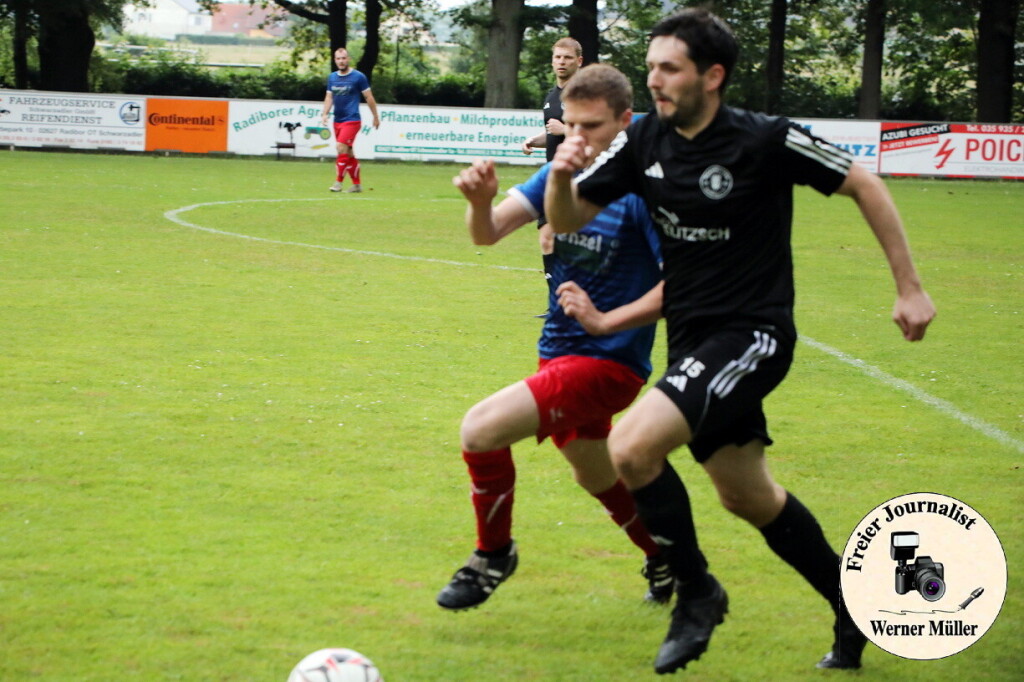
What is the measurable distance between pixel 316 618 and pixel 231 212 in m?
13.9

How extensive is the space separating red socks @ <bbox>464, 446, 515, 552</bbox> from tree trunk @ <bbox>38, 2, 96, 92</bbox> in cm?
3657

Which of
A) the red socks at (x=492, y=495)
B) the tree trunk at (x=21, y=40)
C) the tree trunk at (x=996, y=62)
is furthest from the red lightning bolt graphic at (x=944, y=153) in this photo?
the red socks at (x=492, y=495)

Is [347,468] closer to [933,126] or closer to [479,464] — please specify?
[479,464]

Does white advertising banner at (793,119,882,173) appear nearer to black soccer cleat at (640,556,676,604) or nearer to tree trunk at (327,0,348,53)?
tree trunk at (327,0,348,53)

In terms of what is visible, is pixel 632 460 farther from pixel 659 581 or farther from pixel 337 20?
pixel 337 20

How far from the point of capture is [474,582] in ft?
14.6

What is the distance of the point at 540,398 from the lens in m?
4.40

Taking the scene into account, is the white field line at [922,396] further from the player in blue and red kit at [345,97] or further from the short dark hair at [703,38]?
the player in blue and red kit at [345,97]

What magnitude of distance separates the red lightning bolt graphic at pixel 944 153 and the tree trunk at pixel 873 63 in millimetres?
8998

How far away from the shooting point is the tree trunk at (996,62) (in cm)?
3756

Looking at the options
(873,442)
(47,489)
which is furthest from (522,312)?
(47,489)

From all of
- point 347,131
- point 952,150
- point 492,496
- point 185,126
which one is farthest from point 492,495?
point 952,150

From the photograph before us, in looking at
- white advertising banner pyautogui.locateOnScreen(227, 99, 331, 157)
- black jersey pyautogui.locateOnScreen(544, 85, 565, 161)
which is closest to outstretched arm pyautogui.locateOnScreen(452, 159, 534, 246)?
black jersey pyautogui.locateOnScreen(544, 85, 565, 161)

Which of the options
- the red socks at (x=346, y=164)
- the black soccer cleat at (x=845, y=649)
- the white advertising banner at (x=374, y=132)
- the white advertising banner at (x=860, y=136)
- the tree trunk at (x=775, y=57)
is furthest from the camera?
the tree trunk at (x=775, y=57)
